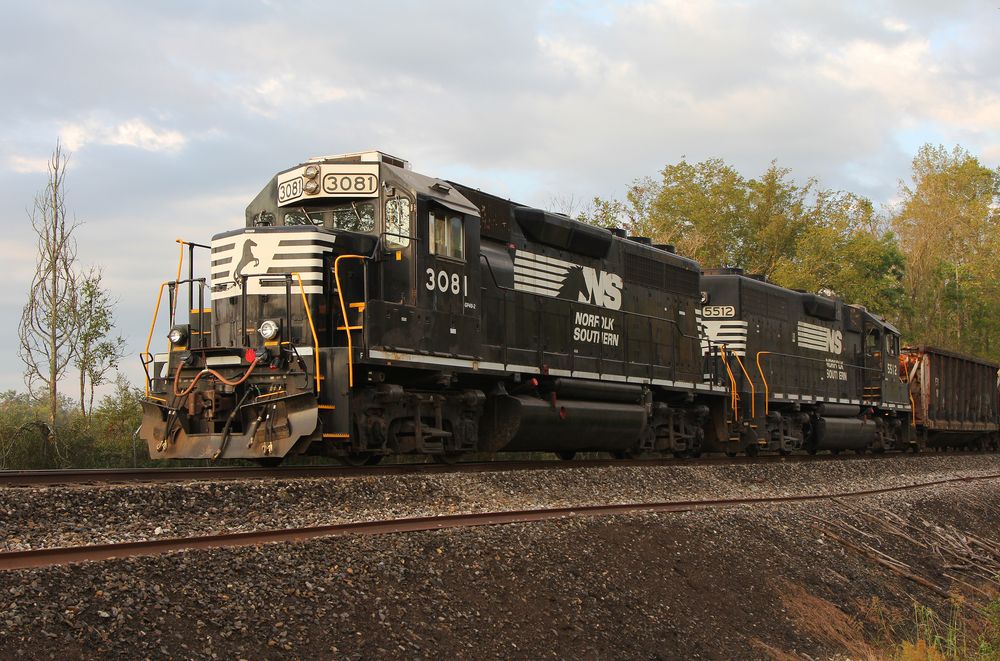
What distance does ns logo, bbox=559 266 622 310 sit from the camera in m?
14.2

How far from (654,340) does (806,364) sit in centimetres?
688

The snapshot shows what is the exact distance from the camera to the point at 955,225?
46969 mm

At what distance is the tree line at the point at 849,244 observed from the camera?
3569 cm

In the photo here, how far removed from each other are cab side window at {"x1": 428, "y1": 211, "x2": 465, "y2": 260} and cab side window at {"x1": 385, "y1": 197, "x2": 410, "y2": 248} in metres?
0.30

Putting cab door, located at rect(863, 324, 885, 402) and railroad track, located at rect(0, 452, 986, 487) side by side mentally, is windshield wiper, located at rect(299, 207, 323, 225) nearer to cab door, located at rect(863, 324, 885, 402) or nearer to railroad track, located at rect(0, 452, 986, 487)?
railroad track, located at rect(0, 452, 986, 487)

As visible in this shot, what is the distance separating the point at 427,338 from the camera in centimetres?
1078

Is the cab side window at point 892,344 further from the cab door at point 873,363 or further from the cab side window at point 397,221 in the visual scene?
the cab side window at point 397,221

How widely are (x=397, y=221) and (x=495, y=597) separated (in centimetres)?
555

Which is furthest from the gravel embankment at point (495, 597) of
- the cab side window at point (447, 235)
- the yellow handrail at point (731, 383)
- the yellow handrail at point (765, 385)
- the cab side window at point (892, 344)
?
the cab side window at point (892, 344)

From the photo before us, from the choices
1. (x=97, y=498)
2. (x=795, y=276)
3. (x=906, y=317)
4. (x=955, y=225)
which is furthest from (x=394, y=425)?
(x=955, y=225)

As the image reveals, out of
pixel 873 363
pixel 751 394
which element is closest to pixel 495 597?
pixel 751 394

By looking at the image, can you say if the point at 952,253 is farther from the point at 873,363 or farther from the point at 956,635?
the point at 956,635

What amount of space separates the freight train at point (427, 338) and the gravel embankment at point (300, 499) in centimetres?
101

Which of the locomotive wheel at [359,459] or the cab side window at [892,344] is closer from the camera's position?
the locomotive wheel at [359,459]
